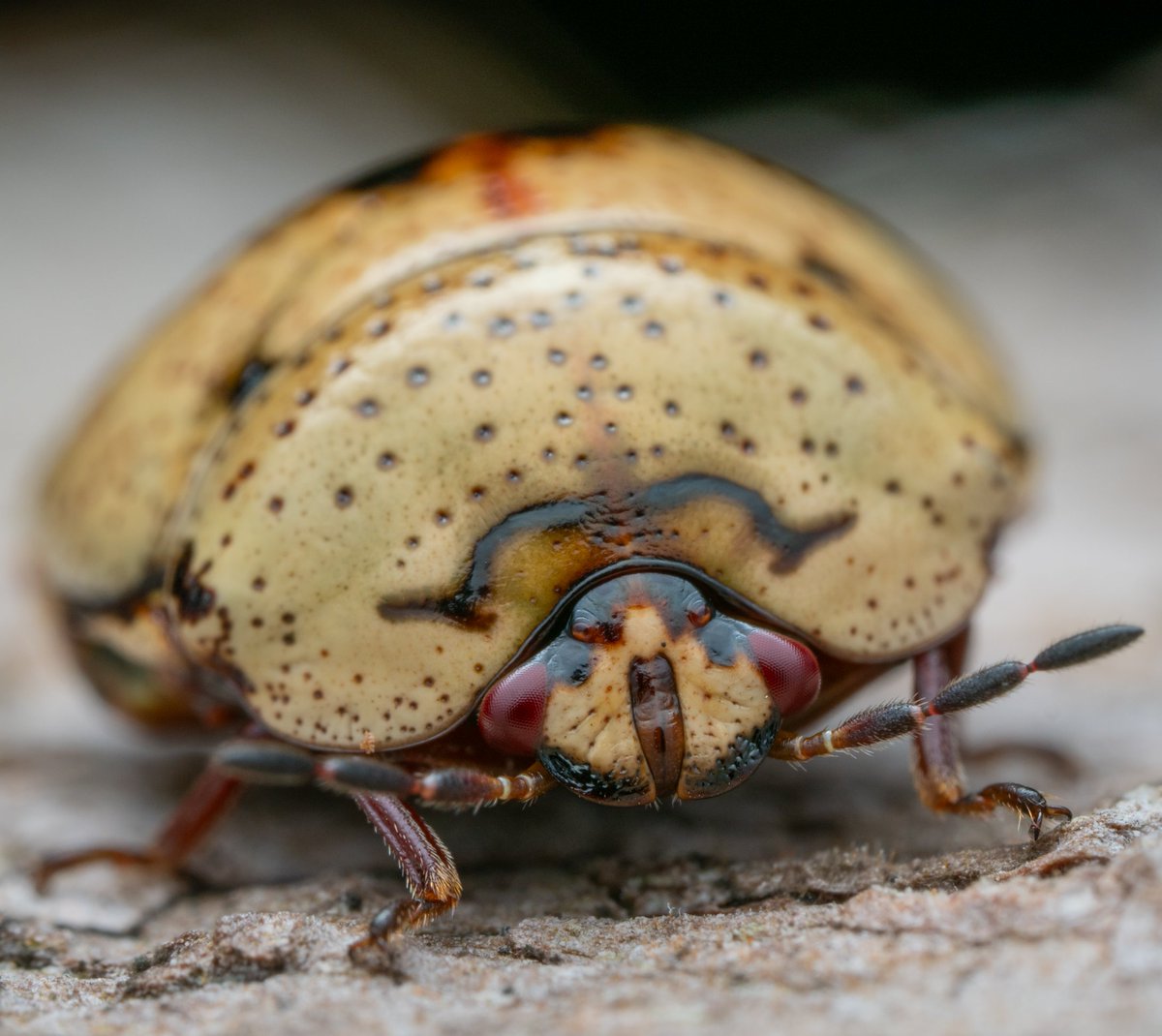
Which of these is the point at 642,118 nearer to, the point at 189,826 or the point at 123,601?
the point at 123,601

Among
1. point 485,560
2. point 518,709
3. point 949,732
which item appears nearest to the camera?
point 518,709

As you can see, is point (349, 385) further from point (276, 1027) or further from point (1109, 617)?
point (1109, 617)

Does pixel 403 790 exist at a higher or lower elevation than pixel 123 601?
lower

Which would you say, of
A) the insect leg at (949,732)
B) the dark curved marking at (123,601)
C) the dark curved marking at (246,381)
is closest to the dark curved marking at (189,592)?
the dark curved marking at (123,601)

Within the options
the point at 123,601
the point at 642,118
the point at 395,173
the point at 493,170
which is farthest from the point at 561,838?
the point at 642,118

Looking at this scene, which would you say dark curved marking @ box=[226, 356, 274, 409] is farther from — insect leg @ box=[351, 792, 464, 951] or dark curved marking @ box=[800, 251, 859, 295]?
dark curved marking @ box=[800, 251, 859, 295]

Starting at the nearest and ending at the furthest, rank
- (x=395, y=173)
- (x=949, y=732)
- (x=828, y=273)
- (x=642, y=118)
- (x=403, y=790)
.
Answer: (x=403, y=790) < (x=949, y=732) < (x=828, y=273) < (x=395, y=173) < (x=642, y=118)

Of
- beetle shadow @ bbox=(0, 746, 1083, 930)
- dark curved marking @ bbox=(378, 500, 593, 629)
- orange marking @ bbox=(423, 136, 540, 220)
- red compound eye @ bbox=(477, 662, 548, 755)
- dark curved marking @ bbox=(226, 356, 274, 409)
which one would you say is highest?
orange marking @ bbox=(423, 136, 540, 220)

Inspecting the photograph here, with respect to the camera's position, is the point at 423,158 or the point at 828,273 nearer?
the point at 828,273

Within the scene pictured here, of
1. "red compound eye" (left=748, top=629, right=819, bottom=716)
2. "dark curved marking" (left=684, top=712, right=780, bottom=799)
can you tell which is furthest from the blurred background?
"dark curved marking" (left=684, top=712, right=780, bottom=799)
